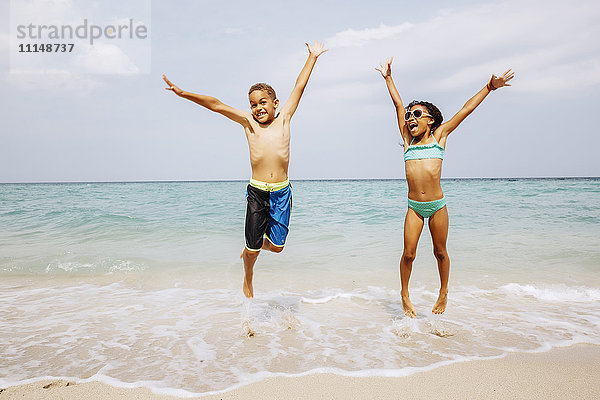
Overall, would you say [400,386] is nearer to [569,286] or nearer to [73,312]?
[73,312]

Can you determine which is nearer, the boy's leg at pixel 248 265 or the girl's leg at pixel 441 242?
the girl's leg at pixel 441 242

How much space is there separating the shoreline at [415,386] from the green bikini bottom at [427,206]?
153 centimetres

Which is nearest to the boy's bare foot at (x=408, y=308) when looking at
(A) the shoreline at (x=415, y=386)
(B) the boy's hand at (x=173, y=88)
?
(A) the shoreline at (x=415, y=386)

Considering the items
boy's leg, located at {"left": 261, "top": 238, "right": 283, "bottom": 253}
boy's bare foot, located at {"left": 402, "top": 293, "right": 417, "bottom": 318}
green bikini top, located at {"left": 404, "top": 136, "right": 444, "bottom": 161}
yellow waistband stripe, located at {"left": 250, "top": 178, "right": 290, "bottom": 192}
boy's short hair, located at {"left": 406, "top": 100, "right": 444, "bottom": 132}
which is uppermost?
boy's short hair, located at {"left": 406, "top": 100, "right": 444, "bottom": 132}

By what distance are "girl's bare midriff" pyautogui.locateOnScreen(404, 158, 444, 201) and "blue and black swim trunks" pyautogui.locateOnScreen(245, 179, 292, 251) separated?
131cm

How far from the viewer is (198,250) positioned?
923cm

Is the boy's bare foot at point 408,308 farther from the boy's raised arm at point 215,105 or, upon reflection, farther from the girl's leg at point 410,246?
the boy's raised arm at point 215,105

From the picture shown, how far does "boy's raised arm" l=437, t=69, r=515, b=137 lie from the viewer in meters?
4.20

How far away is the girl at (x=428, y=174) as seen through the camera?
14.1 ft

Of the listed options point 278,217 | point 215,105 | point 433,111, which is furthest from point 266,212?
point 433,111

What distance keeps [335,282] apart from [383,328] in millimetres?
2165

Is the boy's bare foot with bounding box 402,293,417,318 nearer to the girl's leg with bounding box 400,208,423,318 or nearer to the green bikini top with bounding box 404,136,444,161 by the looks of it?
the girl's leg with bounding box 400,208,423,318

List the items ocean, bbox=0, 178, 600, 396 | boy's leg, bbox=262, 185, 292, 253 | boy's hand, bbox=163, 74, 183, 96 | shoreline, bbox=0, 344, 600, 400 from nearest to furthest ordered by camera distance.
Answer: shoreline, bbox=0, 344, 600, 400, ocean, bbox=0, 178, 600, 396, boy's hand, bbox=163, 74, 183, 96, boy's leg, bbox=262, 185, 292, 253

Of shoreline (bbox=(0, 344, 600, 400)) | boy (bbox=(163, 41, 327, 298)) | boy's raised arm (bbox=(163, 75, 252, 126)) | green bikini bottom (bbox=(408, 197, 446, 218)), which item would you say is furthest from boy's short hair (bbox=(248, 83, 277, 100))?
shoreline (bbox=(0, 344, 600, 400))
